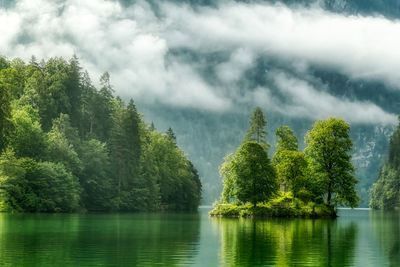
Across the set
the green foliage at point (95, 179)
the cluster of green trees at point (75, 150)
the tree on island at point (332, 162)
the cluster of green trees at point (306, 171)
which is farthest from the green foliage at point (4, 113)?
the tree on island at point (332, 162)

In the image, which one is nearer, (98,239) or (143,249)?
(143,249)

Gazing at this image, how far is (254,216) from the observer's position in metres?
84.0

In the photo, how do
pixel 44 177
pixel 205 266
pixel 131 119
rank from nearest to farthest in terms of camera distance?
pixel 205 266
pixel 44 177
pixel 131 119

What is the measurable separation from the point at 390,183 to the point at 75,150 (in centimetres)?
11200

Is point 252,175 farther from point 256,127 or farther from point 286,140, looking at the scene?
point 256,127

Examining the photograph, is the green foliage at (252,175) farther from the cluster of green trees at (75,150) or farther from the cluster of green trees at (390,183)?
the cluster of green trees at (390,183)

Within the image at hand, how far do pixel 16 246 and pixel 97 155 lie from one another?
8775cm

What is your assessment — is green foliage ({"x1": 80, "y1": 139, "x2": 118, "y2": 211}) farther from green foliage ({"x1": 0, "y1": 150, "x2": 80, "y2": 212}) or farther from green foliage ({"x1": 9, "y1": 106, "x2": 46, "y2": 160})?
green foliage ({"x1": 9, "y1": 106, "x2": 46, "y2": 160})

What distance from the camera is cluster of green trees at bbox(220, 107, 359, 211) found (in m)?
83.0

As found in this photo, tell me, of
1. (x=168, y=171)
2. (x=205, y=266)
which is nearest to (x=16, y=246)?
(x=205, y=266)

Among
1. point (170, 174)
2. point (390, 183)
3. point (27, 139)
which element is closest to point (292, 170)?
point (27, 139)

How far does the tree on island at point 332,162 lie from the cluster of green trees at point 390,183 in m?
98.1

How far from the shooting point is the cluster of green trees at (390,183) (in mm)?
176375

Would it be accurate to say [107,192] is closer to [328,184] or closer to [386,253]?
[328,184]
